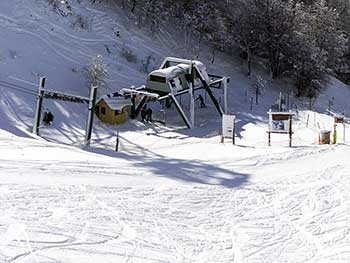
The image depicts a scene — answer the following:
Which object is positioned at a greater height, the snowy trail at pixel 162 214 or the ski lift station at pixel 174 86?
the ski lift station at pixel 174 86

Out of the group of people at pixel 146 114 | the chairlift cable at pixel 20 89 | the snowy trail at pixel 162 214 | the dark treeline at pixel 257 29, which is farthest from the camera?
the dark treeline at pixel 257 29

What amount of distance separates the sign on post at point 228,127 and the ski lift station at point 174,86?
4.57 metres

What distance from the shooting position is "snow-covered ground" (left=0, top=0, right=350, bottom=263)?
8984 mm

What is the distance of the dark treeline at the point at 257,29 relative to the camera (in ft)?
116

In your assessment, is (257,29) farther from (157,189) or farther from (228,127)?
(157,189)

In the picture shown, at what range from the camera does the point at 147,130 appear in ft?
76.6

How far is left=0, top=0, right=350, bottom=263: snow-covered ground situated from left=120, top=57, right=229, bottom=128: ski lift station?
107 centimetres

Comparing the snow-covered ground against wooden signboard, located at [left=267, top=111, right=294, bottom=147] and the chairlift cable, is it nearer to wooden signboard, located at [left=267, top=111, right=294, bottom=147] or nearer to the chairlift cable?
the chairlift cable

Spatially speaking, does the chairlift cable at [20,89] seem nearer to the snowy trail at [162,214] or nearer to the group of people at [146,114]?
the group of people at [146,114]

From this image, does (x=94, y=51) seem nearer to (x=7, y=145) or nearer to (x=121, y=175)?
(x=7, y=145)

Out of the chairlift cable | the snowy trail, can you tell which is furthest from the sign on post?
the chairlift cable

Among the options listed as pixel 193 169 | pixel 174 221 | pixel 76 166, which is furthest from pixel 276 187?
pixel 76 166

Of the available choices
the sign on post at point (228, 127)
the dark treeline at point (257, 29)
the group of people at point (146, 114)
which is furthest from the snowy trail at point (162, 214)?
the dark treeline at point (257, 29)

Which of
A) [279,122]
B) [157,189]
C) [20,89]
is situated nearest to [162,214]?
[157,189]
